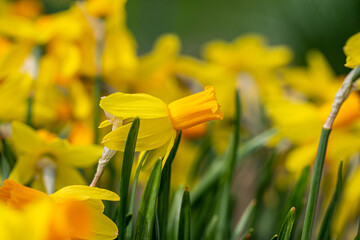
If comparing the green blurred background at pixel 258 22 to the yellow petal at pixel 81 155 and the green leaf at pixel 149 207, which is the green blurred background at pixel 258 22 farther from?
the green leaf at pixel 149 207

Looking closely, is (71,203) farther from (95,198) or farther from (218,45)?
(218,45)

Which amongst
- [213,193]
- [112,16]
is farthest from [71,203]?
[112,16]

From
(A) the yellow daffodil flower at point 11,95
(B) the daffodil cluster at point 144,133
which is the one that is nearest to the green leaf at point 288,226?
(B) the daffodil cluster at point 144,133

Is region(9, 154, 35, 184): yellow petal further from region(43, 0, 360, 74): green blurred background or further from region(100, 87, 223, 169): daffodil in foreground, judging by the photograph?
region(43, 0, 360, 74): green blurred background

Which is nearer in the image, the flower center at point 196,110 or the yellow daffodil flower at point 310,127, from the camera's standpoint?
the flower center at point 196,110

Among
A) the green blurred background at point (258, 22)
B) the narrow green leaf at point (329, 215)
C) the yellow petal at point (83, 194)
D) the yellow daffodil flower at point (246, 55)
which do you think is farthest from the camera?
the green blurred background at point (258, 22)

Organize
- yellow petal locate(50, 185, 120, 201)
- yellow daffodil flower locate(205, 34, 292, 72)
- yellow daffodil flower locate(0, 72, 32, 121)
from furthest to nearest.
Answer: yellow daffodil flower locate(205, 34, 292, 72) → yellow daffodil flower locate(0, 72, 32, 121) → yellow petal locate(50, 185, 120, 201)

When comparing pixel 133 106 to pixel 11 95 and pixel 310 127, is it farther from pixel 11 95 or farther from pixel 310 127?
pixel 310 127

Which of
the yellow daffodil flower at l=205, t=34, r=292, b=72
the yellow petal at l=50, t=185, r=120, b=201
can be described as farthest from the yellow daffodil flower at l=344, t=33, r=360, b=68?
the yellow daffodil flower at l=205, t=34, r=292, b=72
